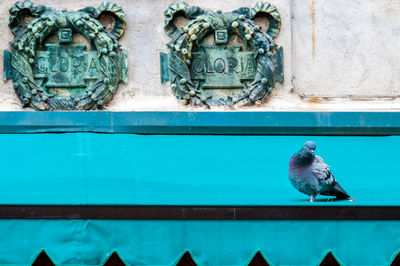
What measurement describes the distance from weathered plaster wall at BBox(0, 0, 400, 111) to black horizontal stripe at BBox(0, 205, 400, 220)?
1167 mm

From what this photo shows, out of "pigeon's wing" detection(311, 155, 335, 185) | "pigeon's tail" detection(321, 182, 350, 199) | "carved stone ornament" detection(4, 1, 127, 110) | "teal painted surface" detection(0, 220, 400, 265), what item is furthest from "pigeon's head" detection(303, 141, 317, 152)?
"carved stone ornament" detection(4, 1, 127, 110)

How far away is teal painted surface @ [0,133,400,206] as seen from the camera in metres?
5.63

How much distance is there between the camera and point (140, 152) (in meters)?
5.77

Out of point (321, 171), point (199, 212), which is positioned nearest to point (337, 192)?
point (321, 171)

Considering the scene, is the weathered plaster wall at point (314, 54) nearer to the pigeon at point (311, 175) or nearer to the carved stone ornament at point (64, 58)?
the carved stone ornament at point (64, 58)

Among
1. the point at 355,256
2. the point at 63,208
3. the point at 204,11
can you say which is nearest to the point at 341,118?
the point at 355,256

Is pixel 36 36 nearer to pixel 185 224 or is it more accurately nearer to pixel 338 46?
pixel 185 224

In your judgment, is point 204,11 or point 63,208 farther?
point 204,11

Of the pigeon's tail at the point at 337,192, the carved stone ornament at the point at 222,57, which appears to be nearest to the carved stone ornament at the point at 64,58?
the carved stone ornament at the point at 222,57

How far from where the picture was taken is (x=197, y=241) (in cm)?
561

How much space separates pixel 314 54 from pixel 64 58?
2.77 m

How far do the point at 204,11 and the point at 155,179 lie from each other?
6.64ft

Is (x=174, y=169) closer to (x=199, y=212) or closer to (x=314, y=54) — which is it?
(x=199, y=212)

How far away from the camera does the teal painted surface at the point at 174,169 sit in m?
5.63
